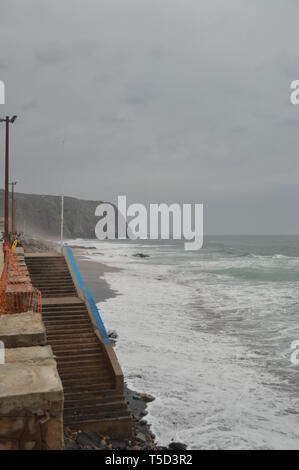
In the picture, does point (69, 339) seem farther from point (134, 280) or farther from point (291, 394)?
point (134, 280)

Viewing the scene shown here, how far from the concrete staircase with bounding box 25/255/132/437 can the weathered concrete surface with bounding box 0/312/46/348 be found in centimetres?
259

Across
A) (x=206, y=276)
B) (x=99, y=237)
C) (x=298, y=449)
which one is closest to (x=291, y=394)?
(x=298, y=449)

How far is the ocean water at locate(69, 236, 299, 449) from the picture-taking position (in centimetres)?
884

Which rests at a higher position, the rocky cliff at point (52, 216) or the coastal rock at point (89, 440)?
the rocky cliff at point (52, 216)

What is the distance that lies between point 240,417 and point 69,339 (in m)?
4.83

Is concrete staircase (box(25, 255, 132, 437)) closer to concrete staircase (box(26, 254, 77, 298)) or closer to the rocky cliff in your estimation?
concrete staircase (box(26, 254, 77, 298))

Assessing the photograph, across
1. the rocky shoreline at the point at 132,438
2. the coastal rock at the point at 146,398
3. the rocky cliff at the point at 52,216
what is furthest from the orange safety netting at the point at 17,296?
the rocky cliff at the point at 52,216

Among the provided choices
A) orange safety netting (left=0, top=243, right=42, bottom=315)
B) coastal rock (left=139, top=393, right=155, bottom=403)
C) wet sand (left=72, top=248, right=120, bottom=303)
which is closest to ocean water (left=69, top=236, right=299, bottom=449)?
coastal rock (left=139, top=393, right=155, bottom=403)

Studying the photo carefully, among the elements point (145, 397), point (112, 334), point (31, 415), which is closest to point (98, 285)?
point (112, 334)

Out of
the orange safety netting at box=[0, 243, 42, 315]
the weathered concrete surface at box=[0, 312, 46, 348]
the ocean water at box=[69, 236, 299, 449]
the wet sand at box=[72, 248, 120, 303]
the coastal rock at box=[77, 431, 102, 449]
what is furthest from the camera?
the wet sand at box=[72, 248, 120, 303]

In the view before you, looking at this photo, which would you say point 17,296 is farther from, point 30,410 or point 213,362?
point 213,362

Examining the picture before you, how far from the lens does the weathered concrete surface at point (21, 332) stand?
253 inches

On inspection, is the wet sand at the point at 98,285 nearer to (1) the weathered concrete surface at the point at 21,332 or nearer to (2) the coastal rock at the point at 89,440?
(2) the coastal rock at the point at 89,440

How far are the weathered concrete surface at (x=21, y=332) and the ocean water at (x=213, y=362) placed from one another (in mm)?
3667
